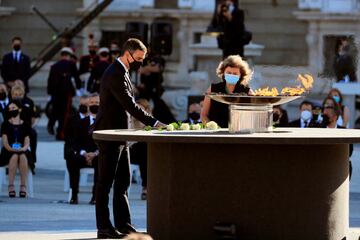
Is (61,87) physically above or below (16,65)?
below

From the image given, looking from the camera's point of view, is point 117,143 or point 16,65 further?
point 16,65

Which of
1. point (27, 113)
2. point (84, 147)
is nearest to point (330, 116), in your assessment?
point (84, 147)

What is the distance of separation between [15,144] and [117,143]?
6068 mm

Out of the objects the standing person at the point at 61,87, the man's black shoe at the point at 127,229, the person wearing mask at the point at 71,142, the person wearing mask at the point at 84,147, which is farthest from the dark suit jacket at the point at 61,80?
the man's black shoe at the point at 127,229

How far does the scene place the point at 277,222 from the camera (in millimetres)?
13516

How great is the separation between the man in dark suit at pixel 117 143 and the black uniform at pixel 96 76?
14653 mm

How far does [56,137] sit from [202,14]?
13498 millimetres

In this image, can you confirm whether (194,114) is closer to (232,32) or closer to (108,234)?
(108,234)

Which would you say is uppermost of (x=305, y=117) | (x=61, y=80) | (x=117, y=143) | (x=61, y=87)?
(x=117, y=143)

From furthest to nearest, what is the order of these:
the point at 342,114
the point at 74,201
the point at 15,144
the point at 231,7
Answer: the point at 231,7, the point at 342,114, the point at 15,144, the point at 74,201

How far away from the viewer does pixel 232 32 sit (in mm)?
29047

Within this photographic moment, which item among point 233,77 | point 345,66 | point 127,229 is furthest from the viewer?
point 345,66

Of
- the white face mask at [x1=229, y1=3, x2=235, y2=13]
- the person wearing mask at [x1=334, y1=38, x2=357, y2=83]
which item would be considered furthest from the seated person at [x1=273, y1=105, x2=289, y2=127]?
the white face mask at [x1=229, y1=3, x2=235, y2=13]

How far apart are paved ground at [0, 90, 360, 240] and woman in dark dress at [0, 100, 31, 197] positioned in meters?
0.37
